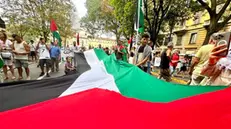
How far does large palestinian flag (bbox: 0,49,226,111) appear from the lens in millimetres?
1882

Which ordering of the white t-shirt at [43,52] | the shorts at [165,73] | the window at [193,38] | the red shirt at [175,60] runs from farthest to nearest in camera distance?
the window at [193,38], the red shirt at [175,60], the white t-shirt at [43,52], the shorts at [165,73]

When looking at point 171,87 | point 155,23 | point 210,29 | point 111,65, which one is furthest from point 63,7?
point 171,87

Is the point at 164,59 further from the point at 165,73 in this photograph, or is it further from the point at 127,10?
the point at 127,10

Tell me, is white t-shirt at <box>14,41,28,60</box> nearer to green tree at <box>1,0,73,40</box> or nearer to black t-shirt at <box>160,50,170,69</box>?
black t-shirt at <box>160,50,170,69</box>

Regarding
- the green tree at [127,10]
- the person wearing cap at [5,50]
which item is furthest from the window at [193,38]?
the person wearing cap at [5,50]

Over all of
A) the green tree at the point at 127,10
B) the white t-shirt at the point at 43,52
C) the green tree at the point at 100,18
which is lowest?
the white t-shirt at the point at 43,52

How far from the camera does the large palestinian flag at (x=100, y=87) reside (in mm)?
1882

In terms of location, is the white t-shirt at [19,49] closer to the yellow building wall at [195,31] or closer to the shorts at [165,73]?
the shorts at [165,73]

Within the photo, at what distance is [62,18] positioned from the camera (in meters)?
19.7

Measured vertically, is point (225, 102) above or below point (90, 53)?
below

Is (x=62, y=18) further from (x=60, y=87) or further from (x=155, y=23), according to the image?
(x=60, y=87)

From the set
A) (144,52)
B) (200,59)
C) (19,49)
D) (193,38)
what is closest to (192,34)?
(193,38)

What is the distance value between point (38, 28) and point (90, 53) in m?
17.7

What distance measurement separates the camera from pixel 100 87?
91.0 inches
